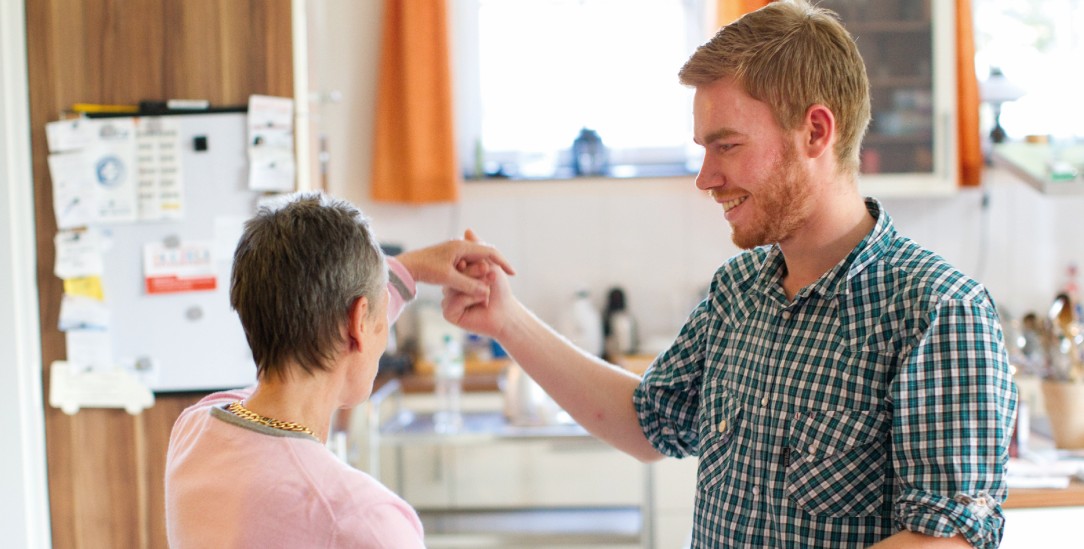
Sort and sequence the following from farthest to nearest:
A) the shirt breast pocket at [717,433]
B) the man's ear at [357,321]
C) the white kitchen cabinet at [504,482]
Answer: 1. the white kitchen cabinet at [504,482]
2. the shirt breast pocket at [717,433]
3. the man's ear at [357,321]

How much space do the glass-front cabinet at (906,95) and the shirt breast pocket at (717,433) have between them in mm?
2721

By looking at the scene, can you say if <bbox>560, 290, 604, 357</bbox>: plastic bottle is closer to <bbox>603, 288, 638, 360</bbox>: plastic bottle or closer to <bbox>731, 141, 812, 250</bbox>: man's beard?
<bbox>603, 288, 638, 360</bbox>: plastic bottle

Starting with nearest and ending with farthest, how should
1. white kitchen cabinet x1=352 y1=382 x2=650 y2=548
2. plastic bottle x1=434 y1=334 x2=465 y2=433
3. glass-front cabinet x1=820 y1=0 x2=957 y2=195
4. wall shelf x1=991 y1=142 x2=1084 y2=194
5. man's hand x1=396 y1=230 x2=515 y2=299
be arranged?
man's hand x1=396 y1=230 x2=515 y2=299 → wall shelf x1=991 y1=142 x2=1084 y2=194 → plastic bottle x1=434 y1=334 x2=465 y2=433 → white kitchen cabinet x1=352 y1=382 x2=650 y2=548 → glass-front cabinet x1=820 y1=0 x2=957 y2=195

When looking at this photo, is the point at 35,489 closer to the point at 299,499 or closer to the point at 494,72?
the point at 299,499

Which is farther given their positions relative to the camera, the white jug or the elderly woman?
the white jug

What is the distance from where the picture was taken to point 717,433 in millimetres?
1407

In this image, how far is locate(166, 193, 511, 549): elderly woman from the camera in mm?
1034

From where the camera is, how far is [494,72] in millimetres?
4473

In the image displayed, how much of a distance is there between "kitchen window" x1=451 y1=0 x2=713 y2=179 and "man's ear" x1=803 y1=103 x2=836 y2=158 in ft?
10.2

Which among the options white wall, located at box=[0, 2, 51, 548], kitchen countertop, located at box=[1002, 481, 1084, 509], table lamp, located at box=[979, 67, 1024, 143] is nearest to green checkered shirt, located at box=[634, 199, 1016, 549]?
kitchen countertop, located at box=[1002, 481, 1084, 509]

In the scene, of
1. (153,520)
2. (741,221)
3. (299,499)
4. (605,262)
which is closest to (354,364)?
(299,499)

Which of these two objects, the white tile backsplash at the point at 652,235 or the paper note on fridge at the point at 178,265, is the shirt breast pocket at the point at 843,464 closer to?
the paper note on fridge at the point at 178,265

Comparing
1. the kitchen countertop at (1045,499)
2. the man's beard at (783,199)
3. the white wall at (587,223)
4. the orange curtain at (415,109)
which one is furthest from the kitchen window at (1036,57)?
the man's beard at (783,199)

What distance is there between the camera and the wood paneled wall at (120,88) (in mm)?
2396
